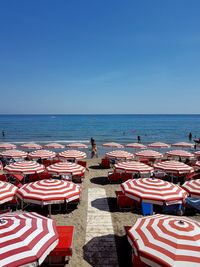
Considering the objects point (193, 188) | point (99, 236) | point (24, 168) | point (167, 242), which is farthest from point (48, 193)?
point (193, 188)

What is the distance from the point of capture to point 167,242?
5.94 m

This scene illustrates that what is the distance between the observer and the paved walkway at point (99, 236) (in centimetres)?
779

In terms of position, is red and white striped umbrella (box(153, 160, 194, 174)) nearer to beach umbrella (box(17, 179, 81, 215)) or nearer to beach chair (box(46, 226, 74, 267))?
beach umbrella (box(17, 179, 81, 215))

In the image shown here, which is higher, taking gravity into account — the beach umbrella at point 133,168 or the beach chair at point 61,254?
the beach umbrella at point 133,168

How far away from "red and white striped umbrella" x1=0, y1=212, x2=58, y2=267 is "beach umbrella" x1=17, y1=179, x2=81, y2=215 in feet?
6.44

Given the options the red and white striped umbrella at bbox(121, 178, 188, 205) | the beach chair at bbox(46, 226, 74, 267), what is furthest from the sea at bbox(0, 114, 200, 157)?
the beach chair at bbox(46, 226, 74, 267)

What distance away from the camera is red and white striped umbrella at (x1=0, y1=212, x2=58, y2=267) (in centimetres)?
546

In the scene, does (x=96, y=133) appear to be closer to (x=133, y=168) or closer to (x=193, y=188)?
(x=133, y=168)

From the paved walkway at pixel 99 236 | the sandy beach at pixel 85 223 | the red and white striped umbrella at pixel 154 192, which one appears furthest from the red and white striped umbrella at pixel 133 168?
the red and white striped umbrella at pixel 154 192

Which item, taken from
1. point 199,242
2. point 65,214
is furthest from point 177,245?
point 65,214

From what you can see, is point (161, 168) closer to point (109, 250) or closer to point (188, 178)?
point (188, 178)

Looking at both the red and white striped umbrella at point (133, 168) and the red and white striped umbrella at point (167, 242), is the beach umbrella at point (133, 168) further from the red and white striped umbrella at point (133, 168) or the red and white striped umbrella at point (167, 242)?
the red and white striped umbrella at point (167, 242)

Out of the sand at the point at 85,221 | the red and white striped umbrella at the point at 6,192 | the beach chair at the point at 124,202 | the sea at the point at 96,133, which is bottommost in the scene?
the sea at the point at 96,133

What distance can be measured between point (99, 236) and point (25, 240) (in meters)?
3.90
